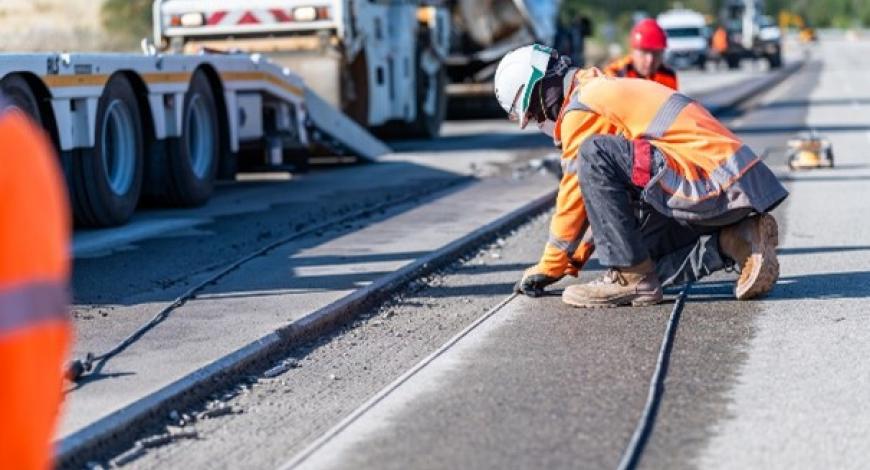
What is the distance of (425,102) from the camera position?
78.7ft

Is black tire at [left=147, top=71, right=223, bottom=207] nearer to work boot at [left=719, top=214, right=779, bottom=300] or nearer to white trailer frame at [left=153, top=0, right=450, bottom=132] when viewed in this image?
white trailer frame at [left=153, top=0, right=450, bottom=132]

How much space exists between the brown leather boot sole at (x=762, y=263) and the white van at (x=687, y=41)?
191ft

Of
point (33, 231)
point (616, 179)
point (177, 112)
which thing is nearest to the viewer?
point (33, 231)

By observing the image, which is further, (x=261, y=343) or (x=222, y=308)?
(x=222, y=308)

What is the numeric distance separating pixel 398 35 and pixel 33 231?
62.2 feet

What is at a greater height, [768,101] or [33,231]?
[33,231]

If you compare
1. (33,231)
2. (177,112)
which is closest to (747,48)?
(177,112)

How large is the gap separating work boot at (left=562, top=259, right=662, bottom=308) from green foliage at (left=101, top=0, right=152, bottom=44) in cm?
2527

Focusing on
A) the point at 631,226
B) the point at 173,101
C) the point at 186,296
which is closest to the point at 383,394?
the point at 631,226

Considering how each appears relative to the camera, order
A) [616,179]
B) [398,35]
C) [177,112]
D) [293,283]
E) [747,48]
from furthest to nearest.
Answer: [747,48] → [398,35] → [177,112] → [293,283] → [616,179]

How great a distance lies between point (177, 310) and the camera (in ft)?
28.6

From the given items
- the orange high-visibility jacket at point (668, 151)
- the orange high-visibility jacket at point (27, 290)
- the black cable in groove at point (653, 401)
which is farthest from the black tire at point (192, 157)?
the orange high-visibility jacket at point (27, 290)

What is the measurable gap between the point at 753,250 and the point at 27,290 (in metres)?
5.72

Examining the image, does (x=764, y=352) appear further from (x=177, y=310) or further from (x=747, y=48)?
(x=747, y=48)
